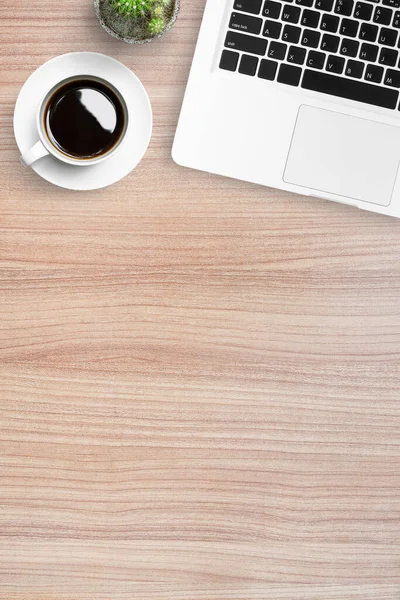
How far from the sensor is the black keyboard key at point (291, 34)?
77cm

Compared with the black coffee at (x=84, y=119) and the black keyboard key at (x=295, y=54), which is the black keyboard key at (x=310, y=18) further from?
the black coffee at (x=84, y=119)

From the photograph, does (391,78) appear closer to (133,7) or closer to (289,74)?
(289,74)

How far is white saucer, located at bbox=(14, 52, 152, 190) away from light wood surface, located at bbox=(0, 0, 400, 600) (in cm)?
Result: 2

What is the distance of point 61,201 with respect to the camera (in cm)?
80

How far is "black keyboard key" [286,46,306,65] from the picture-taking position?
769mm

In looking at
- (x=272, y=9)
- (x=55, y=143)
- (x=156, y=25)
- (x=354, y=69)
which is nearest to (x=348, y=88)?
(x=354, y=69)

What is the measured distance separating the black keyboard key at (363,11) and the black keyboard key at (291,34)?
2.8 inches

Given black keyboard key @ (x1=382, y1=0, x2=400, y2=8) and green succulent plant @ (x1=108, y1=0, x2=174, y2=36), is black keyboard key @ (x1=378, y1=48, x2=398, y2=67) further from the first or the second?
green succulent plant @ (x1=108, y1=0, x2=174, y2=36)

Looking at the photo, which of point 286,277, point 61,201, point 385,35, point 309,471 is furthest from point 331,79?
point 309,471

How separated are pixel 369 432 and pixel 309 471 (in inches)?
3.5

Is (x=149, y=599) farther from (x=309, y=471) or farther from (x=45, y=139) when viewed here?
(x=45, y=139)

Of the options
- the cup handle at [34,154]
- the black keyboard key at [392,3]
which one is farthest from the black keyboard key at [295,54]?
the cup handle at [34,154]

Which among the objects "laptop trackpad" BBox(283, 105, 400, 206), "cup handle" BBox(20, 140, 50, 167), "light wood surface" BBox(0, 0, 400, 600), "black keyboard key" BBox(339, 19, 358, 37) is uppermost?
"black keyboard key" BBox(339, 19, 358, 37)

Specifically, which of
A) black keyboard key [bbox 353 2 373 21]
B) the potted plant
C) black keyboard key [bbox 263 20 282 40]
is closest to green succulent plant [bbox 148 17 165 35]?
the potted plant
